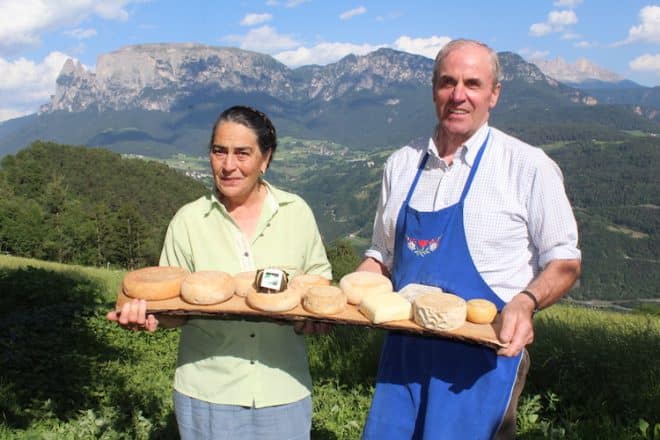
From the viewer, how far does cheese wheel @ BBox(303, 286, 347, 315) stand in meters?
2.70

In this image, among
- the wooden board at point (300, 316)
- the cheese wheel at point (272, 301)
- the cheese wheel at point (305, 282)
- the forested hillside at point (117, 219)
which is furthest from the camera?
the forested hillside at point (117, 219)

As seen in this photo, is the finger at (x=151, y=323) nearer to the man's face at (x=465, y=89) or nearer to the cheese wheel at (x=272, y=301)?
the cheese wheel at (x=272, y=301)

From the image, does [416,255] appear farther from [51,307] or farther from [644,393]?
[51,307]

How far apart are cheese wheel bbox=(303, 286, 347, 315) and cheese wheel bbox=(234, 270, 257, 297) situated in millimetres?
295

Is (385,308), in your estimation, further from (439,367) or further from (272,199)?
(272,199)

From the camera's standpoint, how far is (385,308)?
2.59m

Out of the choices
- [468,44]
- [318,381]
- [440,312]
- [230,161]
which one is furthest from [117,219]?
[440,312]

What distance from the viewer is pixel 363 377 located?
6336 mm

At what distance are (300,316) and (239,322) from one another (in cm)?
40

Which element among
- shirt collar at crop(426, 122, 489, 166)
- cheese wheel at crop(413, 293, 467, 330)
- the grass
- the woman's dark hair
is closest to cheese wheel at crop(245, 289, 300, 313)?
cheese wheel at crop(413, 293, 467, 330)

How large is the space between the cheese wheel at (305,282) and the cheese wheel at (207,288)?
35cm

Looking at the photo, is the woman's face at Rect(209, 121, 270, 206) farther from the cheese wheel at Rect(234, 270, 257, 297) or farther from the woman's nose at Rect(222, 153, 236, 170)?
the cheese wheel at Rect(234, 270, 257, 297)

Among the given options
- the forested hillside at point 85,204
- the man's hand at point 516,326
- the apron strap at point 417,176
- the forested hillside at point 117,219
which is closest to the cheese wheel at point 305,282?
the apron strap at point 417,176

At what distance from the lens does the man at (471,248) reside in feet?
8.68
